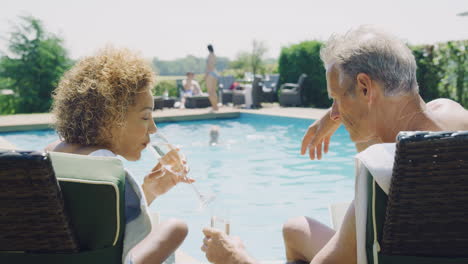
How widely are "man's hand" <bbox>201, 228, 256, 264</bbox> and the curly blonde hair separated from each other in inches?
21.6

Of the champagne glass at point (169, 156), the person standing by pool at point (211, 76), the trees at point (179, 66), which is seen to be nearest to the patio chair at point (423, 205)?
the champagne glass at point (169, 156)

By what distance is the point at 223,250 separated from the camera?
62.9 inches

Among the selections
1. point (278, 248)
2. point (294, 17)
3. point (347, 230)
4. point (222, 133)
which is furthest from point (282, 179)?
point (294, 17)

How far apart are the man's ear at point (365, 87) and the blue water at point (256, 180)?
58cm

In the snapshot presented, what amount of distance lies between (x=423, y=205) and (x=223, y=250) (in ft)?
2.29

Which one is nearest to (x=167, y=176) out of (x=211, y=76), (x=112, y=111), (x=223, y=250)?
(x=112, y=111)

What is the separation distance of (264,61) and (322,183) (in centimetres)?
3360

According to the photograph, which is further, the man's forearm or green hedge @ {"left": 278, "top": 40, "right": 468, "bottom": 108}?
green hedge @ {"left": 278, "top": 40, "right": 468, "bottom": 108}

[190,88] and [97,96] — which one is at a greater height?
[97,96]

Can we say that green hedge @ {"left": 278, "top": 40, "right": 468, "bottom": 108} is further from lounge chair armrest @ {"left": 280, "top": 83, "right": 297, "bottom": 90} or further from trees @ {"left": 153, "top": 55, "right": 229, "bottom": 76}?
trees @ {"left": 153, "top": 55, "right": 229, "bottom": 76}

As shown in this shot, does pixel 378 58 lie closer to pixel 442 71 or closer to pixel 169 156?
pixel 169 156

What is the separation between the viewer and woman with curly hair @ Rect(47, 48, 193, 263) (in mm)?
1757

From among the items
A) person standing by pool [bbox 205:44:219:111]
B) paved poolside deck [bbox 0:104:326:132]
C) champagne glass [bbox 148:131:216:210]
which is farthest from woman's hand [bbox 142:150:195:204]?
person standing by pool [bbox 205:44:219:111]

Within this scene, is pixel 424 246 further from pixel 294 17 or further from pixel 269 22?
pixel 269 22
